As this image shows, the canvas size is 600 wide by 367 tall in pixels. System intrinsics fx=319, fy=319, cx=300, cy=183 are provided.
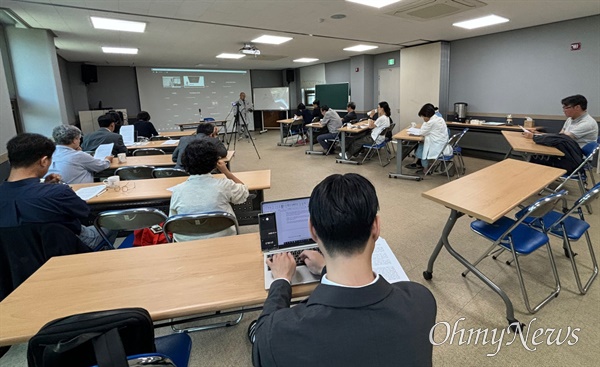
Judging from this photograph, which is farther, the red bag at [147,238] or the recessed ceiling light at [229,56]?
the recessed ceiling light at [229,56]

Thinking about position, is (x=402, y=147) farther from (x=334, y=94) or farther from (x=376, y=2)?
(x=334, y=94)

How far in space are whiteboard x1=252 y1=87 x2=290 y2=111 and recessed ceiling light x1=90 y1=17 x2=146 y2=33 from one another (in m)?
8.32

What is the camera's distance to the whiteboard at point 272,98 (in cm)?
1370

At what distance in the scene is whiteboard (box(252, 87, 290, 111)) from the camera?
13.7 m

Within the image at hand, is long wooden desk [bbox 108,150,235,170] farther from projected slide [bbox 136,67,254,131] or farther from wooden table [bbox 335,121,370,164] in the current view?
projected slide [bbox 136,67,254,131]

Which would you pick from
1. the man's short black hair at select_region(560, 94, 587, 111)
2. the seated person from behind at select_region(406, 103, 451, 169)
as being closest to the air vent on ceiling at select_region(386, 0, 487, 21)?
the seated person from behind at select_region(406, 103, 451, 169)

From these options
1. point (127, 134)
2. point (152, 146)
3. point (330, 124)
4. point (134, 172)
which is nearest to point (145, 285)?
point (134, 172)

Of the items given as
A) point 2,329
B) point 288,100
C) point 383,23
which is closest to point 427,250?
point 2,329

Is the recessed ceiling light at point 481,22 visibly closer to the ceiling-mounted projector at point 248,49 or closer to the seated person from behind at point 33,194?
the ceiling-mounted projector at point 248,49

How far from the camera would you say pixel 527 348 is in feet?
6.28

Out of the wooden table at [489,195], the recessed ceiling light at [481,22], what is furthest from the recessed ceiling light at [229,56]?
the wooden table at [489,195]

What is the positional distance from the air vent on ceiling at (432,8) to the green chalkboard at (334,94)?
19.8 feet

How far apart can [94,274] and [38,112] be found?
569cm

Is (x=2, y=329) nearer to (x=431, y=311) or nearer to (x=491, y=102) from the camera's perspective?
(x=431, y=311)
